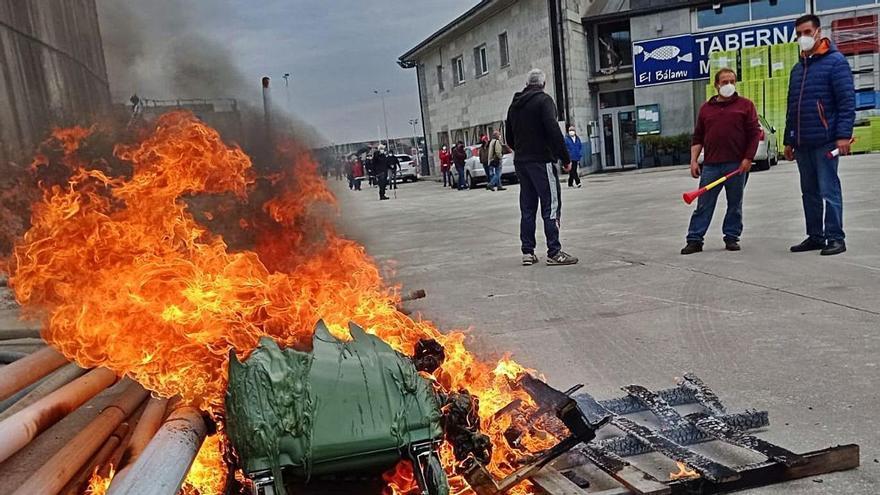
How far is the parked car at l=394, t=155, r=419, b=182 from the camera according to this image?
34.7 metres

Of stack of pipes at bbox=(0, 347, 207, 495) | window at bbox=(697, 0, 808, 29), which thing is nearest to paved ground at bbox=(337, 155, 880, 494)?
stack of pipes at bbox=(0, 347, 207, 495)

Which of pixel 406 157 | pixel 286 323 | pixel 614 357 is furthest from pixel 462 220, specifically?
pixel 406 157

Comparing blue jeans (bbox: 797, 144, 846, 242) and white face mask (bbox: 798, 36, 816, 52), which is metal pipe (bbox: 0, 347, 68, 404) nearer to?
blue jeans (bbox: 797, 144, 846, 242)

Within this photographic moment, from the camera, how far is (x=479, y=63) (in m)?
29.0

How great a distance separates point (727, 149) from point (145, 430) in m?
6.08

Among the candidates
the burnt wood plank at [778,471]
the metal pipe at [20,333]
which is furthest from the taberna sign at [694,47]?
the burnt wood plank at [778,471]

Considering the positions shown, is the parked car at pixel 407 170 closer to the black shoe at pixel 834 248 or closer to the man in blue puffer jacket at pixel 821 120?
the man in blue puffer jacket at pixel 821 120

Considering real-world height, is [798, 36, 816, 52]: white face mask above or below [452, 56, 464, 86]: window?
below

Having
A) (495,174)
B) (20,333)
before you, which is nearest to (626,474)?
(20,333)

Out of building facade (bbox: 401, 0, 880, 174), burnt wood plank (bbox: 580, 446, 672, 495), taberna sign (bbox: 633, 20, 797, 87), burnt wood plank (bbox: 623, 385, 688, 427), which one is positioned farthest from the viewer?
taberna sign (bbox: 633, 20, 797, 87)

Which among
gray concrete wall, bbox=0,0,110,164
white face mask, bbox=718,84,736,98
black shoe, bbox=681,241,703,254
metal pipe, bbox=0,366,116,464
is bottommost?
black shoe, bbox=681,241,703,254

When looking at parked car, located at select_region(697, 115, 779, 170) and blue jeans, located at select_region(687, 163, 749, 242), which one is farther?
parked car, located at select_region(697, 115, 779, 170)

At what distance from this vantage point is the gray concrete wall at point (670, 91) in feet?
77.6

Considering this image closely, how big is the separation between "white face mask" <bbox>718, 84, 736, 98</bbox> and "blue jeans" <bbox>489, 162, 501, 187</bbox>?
13.3 metres
